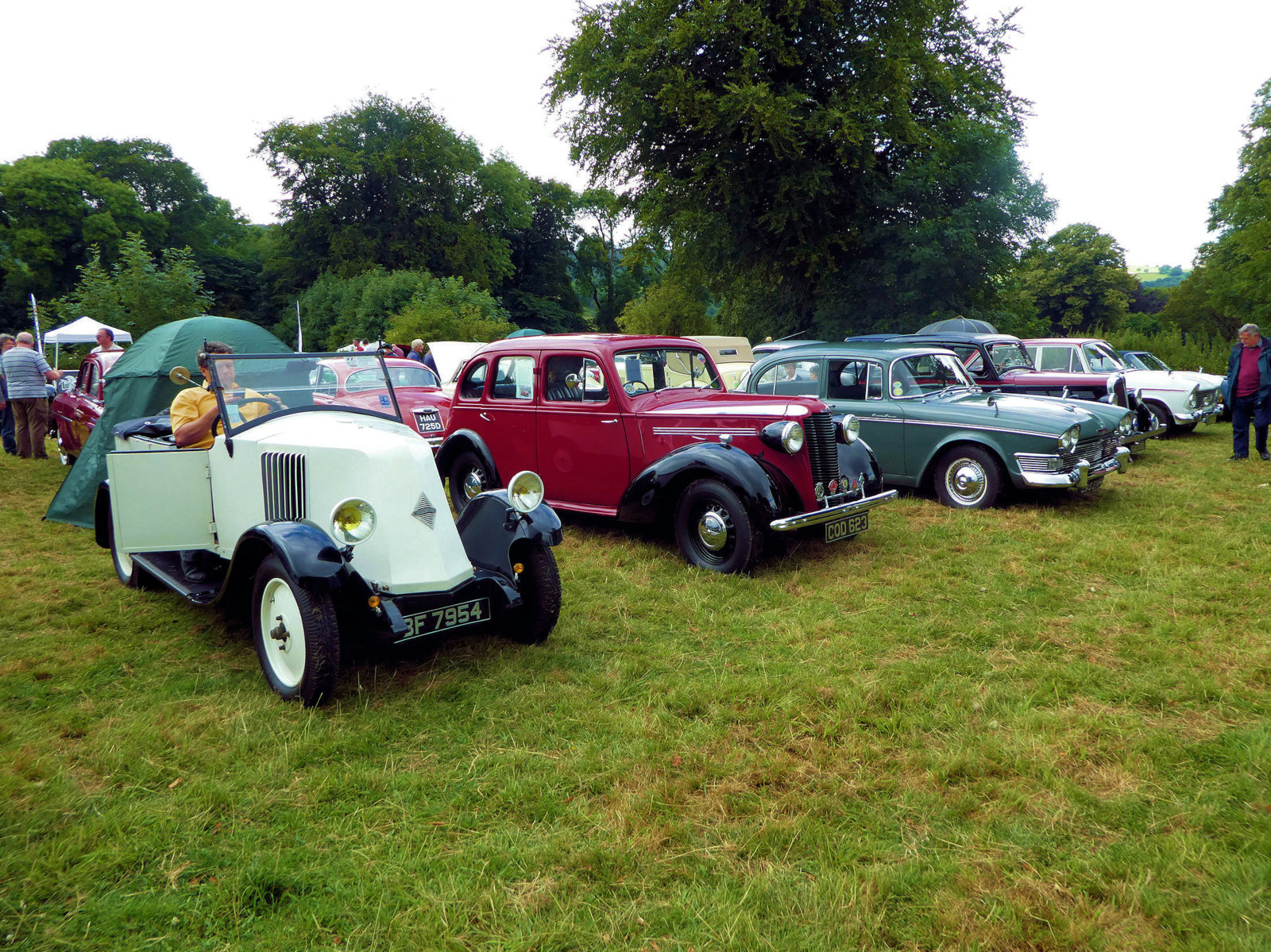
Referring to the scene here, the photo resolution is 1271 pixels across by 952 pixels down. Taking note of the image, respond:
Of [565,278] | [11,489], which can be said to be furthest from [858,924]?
[565,278]

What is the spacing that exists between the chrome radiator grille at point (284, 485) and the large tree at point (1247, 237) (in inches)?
1068

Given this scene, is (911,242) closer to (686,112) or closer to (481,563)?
(686,112)

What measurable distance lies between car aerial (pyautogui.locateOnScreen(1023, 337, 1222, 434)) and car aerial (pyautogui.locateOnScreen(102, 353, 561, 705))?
11.1 meters

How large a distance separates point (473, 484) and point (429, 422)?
298 cm

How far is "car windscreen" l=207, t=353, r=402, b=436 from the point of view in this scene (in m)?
4.63

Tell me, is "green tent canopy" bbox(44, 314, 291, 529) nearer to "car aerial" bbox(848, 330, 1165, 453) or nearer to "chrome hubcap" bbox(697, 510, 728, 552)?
"chrome hubcap" bbox(697, 510, 728, 552)

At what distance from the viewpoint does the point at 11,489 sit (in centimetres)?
926

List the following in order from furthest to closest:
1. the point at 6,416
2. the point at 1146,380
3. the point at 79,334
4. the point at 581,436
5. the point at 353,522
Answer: the point at 79,334 → the point at 1146,380 → the point at 6,416 → the point at 581,436 → the point at 353,522

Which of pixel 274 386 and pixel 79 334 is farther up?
pixel 79 334

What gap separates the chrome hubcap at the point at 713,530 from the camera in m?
6.03

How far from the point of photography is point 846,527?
6219 millimetres

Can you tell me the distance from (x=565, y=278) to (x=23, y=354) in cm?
4232

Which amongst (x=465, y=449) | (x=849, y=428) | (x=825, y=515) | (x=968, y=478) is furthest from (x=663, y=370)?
(x=968, y=478)

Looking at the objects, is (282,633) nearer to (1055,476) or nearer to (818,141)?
(1055,476)
